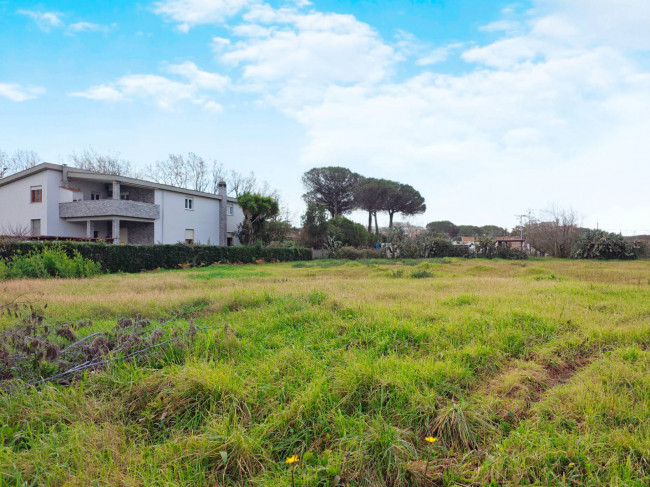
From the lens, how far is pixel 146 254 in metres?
15.0

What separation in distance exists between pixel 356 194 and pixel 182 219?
1843cm

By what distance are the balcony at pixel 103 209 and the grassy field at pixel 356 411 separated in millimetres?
20703

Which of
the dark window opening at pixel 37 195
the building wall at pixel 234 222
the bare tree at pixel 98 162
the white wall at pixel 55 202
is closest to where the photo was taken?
Answer: the white wall at pixel 55 202

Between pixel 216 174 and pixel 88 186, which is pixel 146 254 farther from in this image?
pixel 216 174

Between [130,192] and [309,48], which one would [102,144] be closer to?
[130,192]

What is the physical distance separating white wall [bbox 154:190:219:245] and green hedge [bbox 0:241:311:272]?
731 cm

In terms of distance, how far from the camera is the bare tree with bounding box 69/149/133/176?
33.3m

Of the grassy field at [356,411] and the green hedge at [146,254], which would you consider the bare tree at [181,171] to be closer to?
the green hedge at [146,254]

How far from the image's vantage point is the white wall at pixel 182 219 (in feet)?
82.0

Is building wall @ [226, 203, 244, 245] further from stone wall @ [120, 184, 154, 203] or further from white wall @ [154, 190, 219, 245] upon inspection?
stone wall @ [120, 184, 154, 203]

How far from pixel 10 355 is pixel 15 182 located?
2733cm

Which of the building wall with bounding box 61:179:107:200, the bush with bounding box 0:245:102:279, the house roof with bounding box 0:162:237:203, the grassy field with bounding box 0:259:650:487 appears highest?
the house roof with bounding box 0:162:237:203

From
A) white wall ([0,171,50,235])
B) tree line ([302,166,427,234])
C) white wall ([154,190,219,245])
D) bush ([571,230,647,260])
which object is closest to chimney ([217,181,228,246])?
white wall ([154,190,219,245])

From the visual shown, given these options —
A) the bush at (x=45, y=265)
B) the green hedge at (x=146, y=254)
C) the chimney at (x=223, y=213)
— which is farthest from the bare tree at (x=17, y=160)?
the bush at (x=45, y=265)
